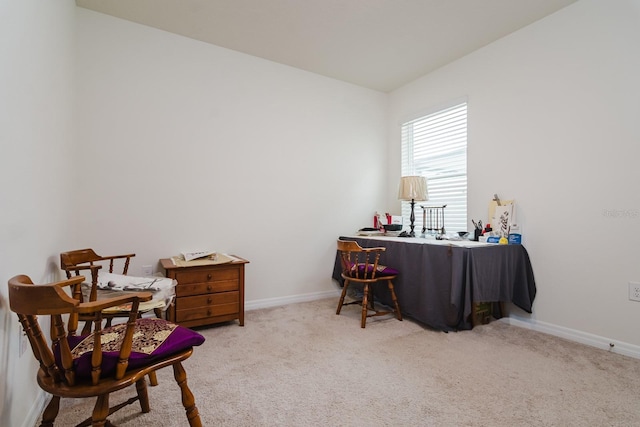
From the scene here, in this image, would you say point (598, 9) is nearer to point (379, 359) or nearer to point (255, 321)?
point (379, 359)

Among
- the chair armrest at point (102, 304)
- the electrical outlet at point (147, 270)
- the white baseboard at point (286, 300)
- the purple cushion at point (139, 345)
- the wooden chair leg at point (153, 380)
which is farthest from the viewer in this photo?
the white baseboard at point (286, 300)

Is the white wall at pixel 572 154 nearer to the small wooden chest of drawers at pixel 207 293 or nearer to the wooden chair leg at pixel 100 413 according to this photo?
the small wooden chest of drawers at pixel 207 293

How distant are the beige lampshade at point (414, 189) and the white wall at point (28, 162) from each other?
9.49 ft

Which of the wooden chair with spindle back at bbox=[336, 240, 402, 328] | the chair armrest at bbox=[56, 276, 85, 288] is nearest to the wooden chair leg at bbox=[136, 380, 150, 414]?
the chair armrest at bbox=[56, 276, 85, 288]

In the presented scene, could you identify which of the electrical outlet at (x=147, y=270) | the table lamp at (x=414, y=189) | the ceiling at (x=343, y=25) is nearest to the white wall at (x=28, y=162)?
the electrical outlet at (x=147, y=270)

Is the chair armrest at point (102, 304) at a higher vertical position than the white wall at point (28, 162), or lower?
lower

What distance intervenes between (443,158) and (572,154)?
123 cm

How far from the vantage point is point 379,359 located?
211 centimetres

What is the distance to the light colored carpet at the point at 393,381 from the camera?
1.51m

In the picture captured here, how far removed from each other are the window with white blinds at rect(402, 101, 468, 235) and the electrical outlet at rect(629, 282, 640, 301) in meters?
1.30

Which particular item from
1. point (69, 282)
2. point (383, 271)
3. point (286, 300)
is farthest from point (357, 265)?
point (69, 282)

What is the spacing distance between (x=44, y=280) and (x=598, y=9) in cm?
405

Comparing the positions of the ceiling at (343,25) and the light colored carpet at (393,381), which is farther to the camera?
the ceiling at (343,25)

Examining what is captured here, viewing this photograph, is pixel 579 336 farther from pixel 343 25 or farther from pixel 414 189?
pixel 343 25
